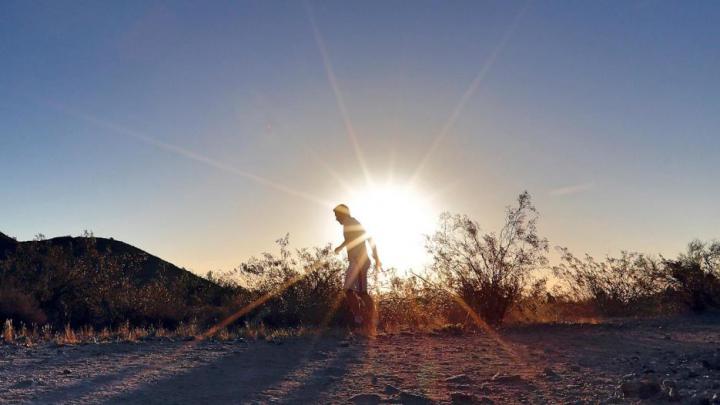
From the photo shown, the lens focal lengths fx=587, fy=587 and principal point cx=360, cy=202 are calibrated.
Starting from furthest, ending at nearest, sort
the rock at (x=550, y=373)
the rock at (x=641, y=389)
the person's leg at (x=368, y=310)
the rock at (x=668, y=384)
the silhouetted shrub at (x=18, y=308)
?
the silhouetted shrub at (x=18, y=308), the person's leg at (x=368, y=310), the rock at (x=550, y=373), the rock at (x=668, y=384), the rock at (x=641, y=389)

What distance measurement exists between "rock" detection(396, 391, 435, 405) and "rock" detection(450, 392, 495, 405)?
0.71 feet

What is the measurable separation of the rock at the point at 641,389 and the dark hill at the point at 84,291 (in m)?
11.3

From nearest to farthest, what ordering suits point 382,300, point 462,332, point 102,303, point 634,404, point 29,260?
point 634,404
point 462,332
point 382,300
point 102,303
point 29,260

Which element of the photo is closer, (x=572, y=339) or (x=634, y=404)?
(x=634, y=404)

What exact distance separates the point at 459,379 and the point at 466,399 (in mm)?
726

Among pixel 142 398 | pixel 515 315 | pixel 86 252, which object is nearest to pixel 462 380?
pixel 142 398

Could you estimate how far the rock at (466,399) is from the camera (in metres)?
5.25

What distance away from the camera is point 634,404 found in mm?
4891

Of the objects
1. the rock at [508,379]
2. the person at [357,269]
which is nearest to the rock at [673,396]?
the rock at [508,379]

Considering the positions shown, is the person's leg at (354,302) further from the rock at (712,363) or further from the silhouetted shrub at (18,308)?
the silhouetted shrub at (18,308)

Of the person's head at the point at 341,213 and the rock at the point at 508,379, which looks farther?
the person's head at the point at 341,213

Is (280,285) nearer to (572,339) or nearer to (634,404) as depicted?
(572,339)

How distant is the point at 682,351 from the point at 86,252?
14.8 metres

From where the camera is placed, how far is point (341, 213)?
10.9 m
